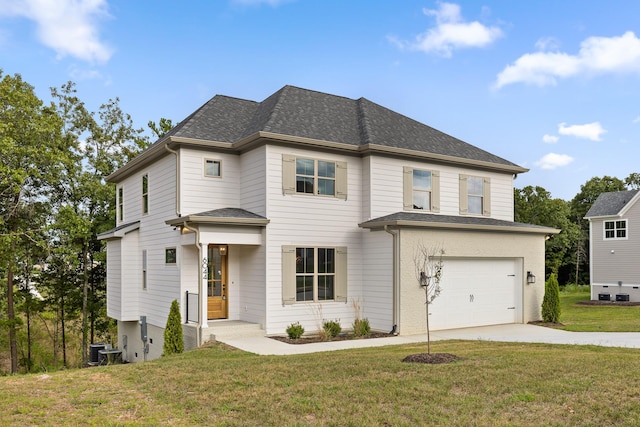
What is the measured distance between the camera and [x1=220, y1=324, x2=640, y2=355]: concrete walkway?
11883 mm

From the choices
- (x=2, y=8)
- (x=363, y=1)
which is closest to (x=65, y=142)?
(x=2, y=8)

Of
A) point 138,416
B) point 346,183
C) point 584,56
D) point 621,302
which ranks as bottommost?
point 621,302

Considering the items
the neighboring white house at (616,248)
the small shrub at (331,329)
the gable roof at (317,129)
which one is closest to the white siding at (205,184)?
the gable roof at (317,129)

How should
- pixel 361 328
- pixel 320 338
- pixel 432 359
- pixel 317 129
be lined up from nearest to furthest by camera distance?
pixel 432 359, pixel 320 338, pixel 361 328, pixel 317 129

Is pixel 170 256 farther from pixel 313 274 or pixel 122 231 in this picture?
pixel 313 274

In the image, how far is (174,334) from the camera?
13.3 meters

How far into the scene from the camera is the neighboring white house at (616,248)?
27609 mm

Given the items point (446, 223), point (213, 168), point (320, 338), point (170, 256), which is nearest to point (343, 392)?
point (320, 338)

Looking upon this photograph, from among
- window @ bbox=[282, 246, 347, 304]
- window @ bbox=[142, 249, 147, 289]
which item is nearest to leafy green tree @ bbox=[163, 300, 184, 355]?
window @ bbox=[282, 246, 347, 304]

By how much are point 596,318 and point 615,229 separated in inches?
453

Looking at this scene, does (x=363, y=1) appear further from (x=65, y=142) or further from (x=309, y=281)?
(x=65, y=142)

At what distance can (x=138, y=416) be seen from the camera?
6359 millimetres

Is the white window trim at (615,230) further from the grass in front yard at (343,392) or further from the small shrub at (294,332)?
the small shrub at (294,332)

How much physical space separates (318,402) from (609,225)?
2757 cm
